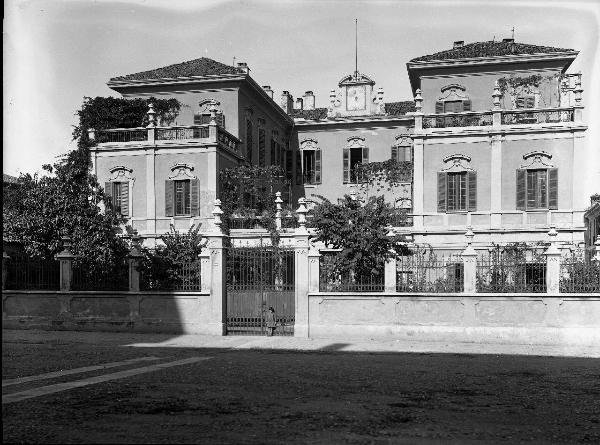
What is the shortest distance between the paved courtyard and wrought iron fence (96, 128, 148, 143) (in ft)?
56.0

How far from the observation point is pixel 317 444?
235 inches

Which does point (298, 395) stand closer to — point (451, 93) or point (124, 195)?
point (124, 195)

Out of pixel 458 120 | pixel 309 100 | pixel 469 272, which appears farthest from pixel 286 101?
pixel 469 272

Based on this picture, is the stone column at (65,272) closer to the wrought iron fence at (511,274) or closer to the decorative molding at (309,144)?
the wrought iron fence at (511,274)

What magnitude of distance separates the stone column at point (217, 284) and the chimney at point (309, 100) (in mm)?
27319

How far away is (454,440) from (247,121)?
29.6 m

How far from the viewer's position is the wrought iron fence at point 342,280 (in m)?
17.2

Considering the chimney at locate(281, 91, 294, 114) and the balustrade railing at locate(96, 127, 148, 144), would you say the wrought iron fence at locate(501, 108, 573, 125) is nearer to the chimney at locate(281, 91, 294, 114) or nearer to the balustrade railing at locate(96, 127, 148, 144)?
the balustrade railing at locate(96, 127, 148, 144)

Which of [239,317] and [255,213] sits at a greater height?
[255,213]

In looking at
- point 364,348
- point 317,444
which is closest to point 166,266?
point 364,348

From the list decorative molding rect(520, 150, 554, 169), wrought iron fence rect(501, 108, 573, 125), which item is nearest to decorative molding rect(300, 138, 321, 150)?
wrought iron fence rect(501, 108, 573, 125)

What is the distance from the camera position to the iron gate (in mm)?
17719

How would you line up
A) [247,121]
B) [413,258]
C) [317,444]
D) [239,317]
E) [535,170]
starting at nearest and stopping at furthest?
1. [317,444]
2. [413,258]
3. [239,317]
4. [535,170]
5. [247,121]

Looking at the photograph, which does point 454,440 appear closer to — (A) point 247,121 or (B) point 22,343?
(B) point 22,343
